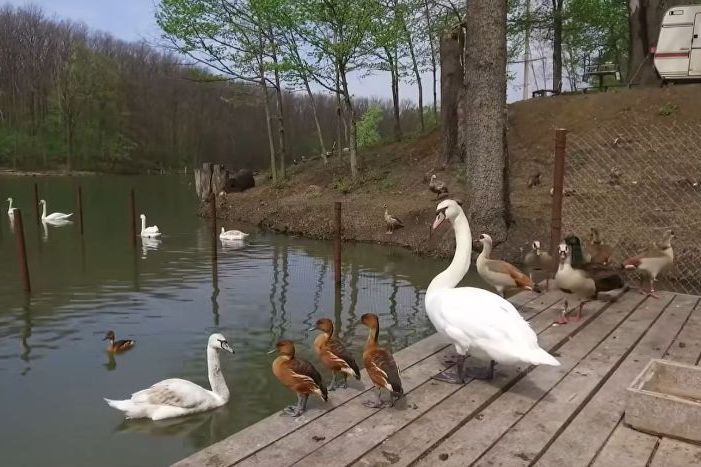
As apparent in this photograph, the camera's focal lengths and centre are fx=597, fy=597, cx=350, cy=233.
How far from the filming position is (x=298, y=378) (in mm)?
4211

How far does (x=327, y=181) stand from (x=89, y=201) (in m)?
15.0

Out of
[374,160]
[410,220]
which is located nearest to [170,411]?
[410,220]

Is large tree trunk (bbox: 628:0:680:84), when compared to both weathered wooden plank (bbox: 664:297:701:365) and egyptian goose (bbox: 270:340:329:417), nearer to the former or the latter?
weathered wooden plank (bbox: 664:297:701:365)

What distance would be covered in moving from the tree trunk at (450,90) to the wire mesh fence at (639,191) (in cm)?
434

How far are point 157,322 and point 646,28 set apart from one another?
2311 cm

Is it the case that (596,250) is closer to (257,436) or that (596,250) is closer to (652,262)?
(652,262)

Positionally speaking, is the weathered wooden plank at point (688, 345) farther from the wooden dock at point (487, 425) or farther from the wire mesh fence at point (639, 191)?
the wire mesh fence at point (639, 191)

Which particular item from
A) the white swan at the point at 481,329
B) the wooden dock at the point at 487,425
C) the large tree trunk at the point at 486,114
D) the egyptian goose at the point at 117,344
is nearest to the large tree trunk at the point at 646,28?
the large tree trunk at the point at 486,114

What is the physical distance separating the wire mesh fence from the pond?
3959mm

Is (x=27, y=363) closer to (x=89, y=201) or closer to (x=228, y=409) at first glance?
(x=228, y=409)

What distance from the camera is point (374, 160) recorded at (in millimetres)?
29000

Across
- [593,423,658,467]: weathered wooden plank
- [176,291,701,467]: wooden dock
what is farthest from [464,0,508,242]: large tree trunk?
[593,423,658,467]: weathered wooden plank

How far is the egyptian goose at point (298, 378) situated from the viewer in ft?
13.1

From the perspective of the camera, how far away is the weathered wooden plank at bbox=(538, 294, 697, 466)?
337cm
